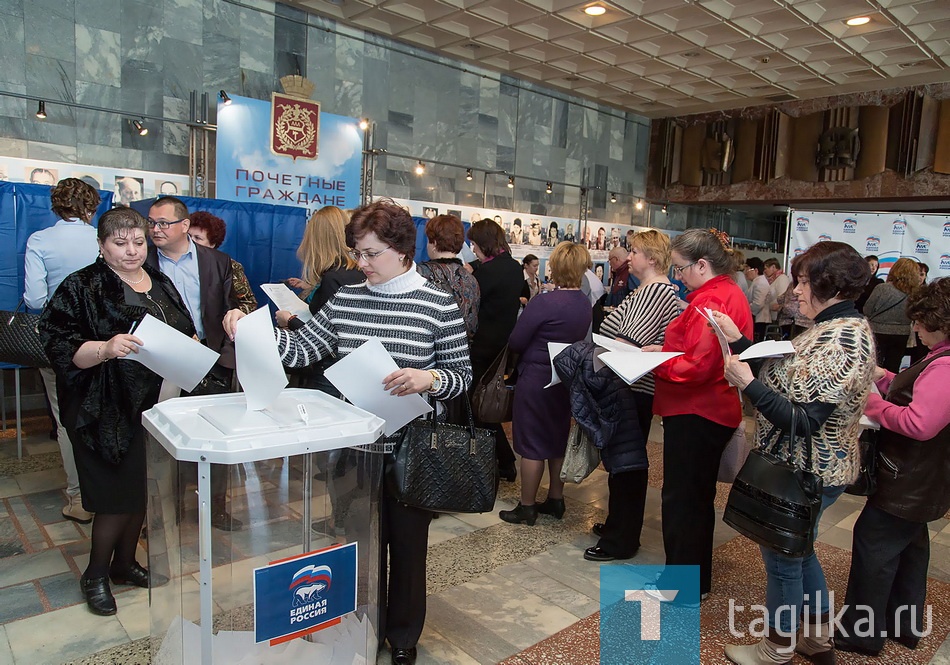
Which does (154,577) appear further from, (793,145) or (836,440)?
(793,145)

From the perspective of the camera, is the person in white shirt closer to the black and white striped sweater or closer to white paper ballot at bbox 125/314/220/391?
white paper ballot at bbox 125/314/220/391

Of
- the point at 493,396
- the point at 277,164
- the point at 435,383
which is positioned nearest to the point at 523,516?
the point at 493,396

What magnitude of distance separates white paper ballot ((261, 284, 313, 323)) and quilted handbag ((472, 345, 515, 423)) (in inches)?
47.2

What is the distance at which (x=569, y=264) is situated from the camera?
3445mm

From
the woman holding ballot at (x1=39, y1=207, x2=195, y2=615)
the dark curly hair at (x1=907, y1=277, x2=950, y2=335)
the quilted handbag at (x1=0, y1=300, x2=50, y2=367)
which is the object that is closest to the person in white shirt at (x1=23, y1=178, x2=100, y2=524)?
the quilted handbag at (x1=0, y1=300, x2=50, y2=367)

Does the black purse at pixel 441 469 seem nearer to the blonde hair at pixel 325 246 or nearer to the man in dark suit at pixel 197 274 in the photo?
the man in dark suit at pixel 197 274

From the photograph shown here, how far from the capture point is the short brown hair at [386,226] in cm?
207

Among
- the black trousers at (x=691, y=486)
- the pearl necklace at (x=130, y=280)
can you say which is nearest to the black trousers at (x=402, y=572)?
the black trousers at (x=691, y=486)

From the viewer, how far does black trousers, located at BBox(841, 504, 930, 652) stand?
2.48 meters


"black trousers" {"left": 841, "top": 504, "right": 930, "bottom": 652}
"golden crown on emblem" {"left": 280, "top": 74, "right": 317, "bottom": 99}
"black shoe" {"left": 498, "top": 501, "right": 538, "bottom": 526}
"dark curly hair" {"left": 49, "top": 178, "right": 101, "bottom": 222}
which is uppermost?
"golden crown on emblem" {"left": 280, "top": 74, "right": 317, "bottom": 99}

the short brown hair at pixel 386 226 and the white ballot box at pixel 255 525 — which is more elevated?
the short brown hair at pixel 386 226

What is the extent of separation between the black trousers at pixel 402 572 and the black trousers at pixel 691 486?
1164 millimetres

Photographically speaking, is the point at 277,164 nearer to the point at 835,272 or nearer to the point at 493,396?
the point at 493,396

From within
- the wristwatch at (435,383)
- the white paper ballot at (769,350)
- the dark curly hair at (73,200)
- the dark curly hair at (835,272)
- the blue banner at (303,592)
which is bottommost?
the blue banner at (303,592)
